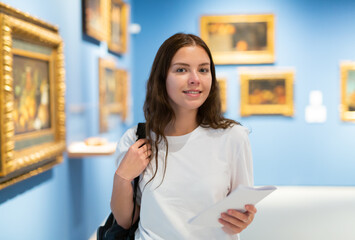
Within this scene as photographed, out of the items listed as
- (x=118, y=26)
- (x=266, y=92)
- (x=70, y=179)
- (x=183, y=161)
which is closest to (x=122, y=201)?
(x=183, y=161)

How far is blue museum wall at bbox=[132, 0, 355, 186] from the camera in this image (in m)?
7.62

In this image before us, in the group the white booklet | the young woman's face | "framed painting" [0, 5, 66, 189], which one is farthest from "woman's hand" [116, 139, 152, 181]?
"framed painting" [0, 5, 66, 189]

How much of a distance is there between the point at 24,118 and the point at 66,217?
136 cm

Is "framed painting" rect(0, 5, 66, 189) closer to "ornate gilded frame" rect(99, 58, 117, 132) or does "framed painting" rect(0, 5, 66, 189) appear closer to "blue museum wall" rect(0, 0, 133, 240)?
"blue museum wall" rect(0, 0, 133, 240)

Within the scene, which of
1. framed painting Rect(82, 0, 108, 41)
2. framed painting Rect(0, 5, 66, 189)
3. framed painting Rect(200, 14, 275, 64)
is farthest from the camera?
framed painting Rect(200, 14, 275, 64)

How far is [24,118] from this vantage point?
3066 millimetres

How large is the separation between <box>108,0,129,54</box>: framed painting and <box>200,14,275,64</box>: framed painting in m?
1.80

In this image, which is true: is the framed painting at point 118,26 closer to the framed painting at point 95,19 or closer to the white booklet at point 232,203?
the framed painting at point 95,19

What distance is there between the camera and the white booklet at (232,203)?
1581mm

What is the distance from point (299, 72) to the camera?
7703 mm

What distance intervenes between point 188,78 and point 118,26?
14.9 ft

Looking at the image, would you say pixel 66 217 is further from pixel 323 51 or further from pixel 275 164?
pixel 323 51

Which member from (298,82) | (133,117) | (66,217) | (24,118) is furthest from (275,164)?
(24,118)

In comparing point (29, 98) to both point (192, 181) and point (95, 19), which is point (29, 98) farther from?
point (95, 19)
